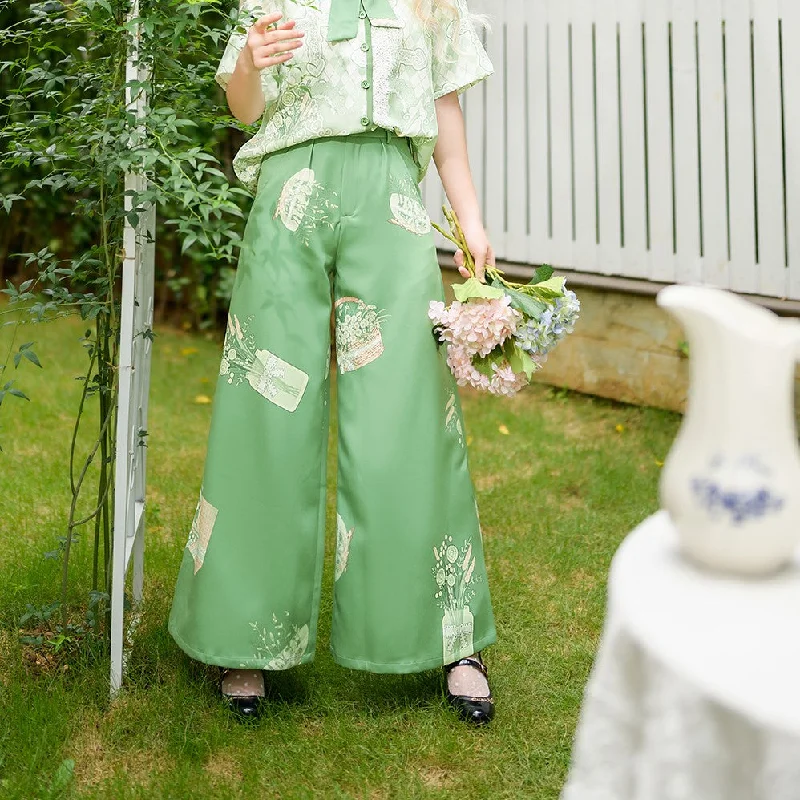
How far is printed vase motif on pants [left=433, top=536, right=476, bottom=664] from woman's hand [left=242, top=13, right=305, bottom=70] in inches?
39.4

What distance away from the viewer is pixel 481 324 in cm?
226

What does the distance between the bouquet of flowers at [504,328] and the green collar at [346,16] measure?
20.9 inches

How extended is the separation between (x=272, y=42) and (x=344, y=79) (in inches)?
6.8

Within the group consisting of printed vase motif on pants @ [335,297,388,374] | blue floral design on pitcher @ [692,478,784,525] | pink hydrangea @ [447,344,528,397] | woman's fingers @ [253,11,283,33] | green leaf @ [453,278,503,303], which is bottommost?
blue floral design on pitcher @ [692,478,784,525]

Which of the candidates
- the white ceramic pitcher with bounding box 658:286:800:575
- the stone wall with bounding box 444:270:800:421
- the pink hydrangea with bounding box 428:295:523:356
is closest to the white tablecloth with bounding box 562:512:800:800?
the white ceramic pitcher with bounding box 658:286:800:575

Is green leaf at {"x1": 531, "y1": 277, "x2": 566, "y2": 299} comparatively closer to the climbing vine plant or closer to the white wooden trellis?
the climbing vine plant

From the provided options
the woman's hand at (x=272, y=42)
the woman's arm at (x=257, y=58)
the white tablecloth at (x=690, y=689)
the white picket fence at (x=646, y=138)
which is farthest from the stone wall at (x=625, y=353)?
A: the white tablecloth at (x=690, y=689)

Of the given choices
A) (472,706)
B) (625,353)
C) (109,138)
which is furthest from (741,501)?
(625,353)

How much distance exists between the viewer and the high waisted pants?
2.38 metres

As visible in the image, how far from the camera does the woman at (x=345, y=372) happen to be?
2.36m

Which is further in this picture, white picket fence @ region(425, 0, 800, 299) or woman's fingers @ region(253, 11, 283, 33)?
white picket fence @ region(425, 0, 800, 299)

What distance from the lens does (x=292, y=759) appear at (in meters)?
2.36

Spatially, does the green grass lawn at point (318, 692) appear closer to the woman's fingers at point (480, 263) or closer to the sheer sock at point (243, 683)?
the sheer sock at point (243, 683)

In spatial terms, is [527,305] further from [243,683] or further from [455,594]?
A: [243,683]
